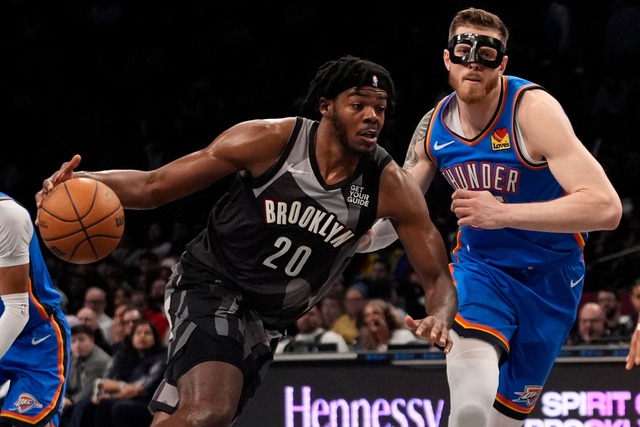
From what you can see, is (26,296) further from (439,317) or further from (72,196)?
(439,317)

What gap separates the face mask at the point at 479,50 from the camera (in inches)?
175

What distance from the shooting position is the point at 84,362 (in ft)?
25.8

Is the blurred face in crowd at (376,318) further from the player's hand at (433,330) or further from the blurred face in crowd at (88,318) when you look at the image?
the player's hand at (433,330)

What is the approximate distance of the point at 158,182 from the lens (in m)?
4.02

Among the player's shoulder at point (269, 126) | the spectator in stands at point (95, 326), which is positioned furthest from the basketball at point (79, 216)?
the spectator in stands at point (95, 326)

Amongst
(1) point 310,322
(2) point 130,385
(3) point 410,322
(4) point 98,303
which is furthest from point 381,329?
(3) point 410,322

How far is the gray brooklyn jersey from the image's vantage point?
4.11 meters

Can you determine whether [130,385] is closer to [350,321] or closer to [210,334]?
[350,321]

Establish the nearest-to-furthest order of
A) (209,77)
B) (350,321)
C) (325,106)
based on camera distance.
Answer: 1. (325,106)
2. (350,321)
3. (209,77)

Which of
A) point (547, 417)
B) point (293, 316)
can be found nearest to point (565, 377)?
point (547, 417)

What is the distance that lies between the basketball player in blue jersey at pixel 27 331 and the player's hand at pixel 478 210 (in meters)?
2.07

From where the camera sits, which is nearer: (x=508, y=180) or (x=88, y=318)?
(x=508, y=180)

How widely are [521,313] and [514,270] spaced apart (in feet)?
0.62

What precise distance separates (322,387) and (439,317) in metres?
2.92
